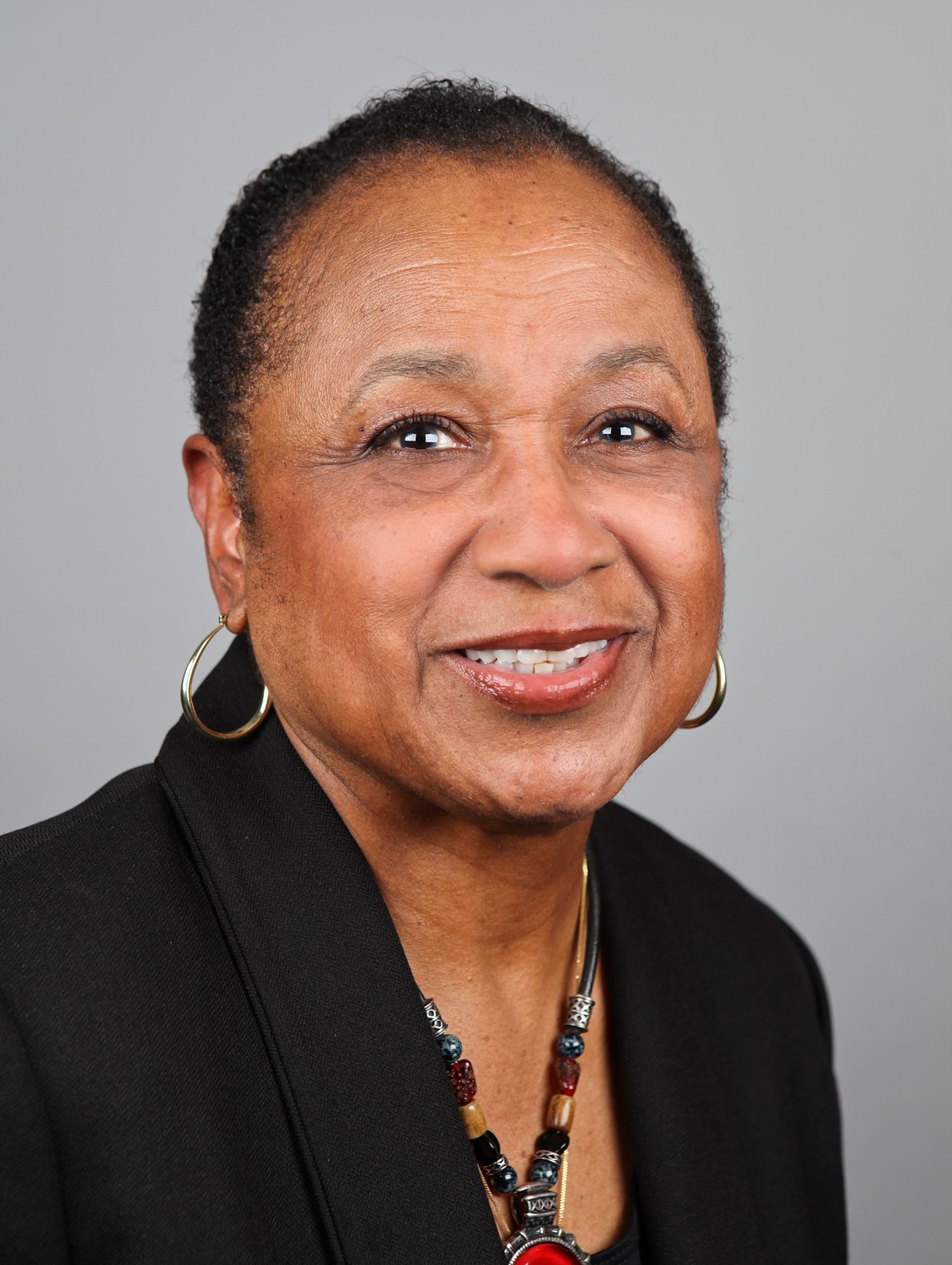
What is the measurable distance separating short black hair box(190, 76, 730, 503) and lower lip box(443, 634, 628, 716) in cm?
41

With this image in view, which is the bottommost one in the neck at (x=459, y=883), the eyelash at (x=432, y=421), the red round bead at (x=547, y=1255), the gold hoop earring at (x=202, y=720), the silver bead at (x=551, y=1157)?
the red round bead at (x=547, y=1255)

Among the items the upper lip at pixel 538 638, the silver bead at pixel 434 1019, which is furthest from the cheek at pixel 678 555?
the silver bead at pixel 434 1019

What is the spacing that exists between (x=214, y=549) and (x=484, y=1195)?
3.08ft

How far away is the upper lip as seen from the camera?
6.20ft

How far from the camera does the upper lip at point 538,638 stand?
1889 mm

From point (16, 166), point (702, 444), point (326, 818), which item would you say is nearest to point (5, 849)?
point (326, 818)

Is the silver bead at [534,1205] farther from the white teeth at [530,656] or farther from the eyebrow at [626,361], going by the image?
the eyebrow at [626,361]

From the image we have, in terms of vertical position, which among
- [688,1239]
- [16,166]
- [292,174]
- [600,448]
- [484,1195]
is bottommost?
[688,1239]

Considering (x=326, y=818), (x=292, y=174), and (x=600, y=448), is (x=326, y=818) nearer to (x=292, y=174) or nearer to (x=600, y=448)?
(x=600, y=448)

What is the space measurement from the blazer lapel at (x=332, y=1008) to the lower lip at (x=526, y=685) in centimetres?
32

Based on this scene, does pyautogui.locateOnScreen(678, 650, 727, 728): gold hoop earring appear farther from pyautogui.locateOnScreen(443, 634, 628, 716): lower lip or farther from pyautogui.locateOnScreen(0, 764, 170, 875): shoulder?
pyautogui.locateOnScreen(0, 764, 170, 875): shoulder

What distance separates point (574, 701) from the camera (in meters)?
1.94

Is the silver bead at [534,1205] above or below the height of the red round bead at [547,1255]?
above

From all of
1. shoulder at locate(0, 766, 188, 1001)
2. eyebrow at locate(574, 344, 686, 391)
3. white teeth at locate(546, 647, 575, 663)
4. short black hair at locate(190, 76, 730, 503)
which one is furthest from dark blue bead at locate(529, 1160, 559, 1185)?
eyebrow at locate(574, 344, 686, 391)
